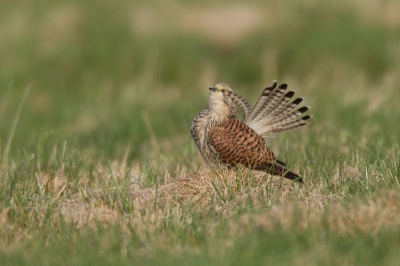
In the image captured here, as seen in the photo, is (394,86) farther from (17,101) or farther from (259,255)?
(259,255)

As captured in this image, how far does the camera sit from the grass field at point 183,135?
13.5 ft

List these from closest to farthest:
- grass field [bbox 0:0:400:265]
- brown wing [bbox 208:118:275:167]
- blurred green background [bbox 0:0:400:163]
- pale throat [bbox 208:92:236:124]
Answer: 1. grass field [bbox 0:0:400:265]
2. brown wing [bbox 208:118:275:167]
3. pale throat [bbox 208:92:236:124]
4. blurred green background [bbox 0:0:400:163]

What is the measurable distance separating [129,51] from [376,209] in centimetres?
987

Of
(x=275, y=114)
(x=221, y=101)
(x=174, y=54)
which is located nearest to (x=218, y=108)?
(x=221, y=101)

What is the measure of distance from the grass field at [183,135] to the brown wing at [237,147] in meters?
0.27

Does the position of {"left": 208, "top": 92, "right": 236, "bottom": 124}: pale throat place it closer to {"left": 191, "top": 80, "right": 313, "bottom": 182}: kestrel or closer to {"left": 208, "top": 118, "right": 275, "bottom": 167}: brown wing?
{"left": 191, "top": 80, "right": 313, "bottom": 182}: kestrel

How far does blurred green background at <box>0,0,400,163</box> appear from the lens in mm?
11664

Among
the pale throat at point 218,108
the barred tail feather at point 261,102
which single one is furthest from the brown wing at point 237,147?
the barred tail feather at point 261,102

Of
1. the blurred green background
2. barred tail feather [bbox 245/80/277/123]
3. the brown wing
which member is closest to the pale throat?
the brown wing

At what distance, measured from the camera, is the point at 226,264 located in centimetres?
362

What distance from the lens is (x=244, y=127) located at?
20.0 feet

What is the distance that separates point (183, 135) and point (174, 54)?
4.34 m

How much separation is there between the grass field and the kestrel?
265 millimetres

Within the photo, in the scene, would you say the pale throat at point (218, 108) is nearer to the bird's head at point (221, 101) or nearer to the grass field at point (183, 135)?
the bird's head at point (221, 101)
